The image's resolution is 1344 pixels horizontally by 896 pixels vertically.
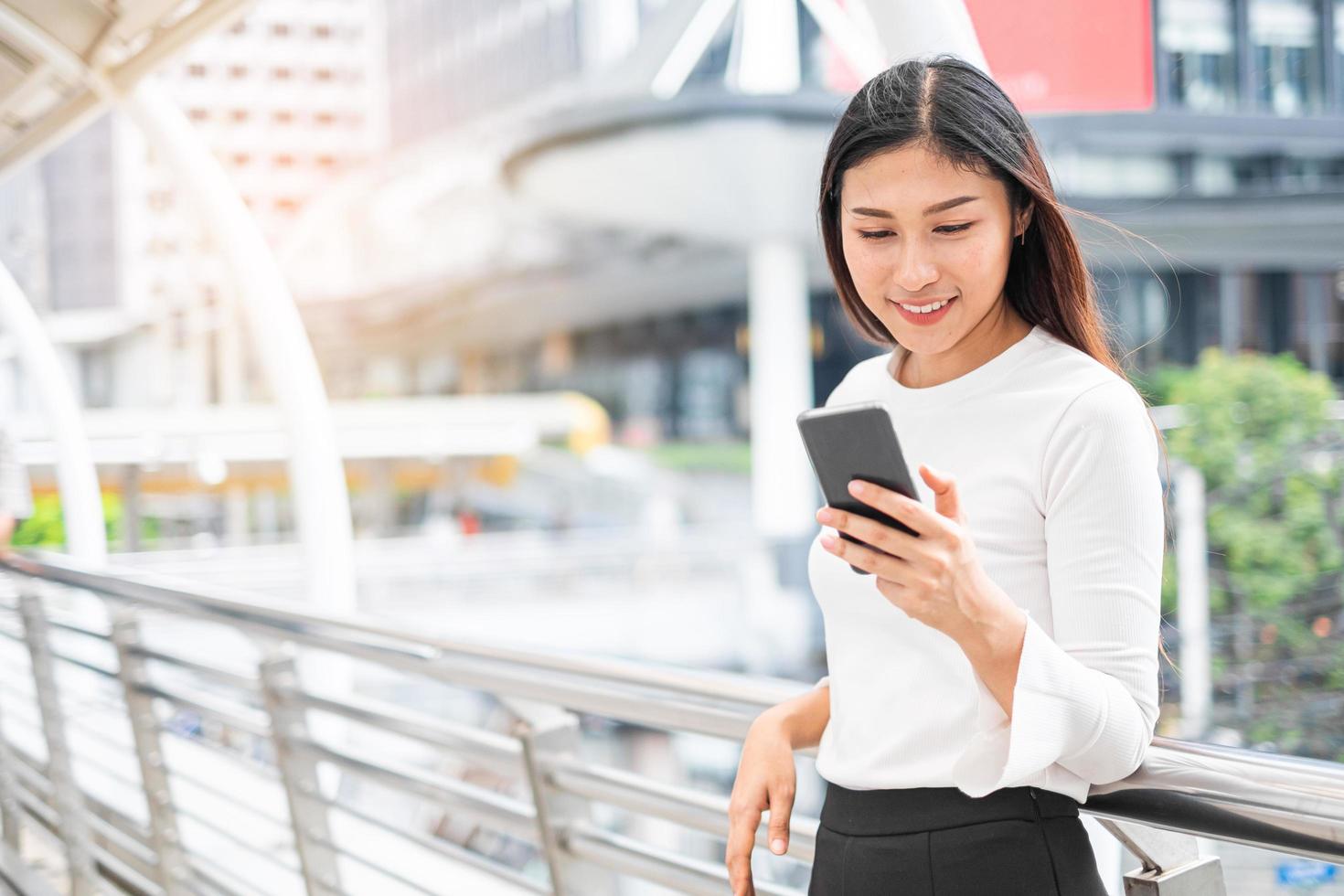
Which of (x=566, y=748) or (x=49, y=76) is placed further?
(x=49, y=76)

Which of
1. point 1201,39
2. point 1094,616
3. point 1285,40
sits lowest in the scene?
point 1094,616

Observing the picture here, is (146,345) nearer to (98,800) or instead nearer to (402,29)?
(402,29)

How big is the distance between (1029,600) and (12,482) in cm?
407

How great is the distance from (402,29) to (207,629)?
110ft

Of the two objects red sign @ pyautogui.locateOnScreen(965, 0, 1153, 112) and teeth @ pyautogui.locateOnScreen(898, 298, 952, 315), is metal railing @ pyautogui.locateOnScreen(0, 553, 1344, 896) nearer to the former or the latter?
teeth @ pyautogui.locateOnScreen(898, 298, 952, 315)

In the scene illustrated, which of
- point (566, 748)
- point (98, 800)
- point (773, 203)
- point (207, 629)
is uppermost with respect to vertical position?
point (773, 203)

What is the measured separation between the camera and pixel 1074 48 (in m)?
3.66

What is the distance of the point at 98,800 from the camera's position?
3.10 metres

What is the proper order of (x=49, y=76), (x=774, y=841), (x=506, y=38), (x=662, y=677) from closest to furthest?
(x=774, y=841), (x=662, y=677), (x=49, y=76), (x=506, y=38)

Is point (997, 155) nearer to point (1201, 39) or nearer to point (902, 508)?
point (902, 508)

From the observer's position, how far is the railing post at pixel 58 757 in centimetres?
276

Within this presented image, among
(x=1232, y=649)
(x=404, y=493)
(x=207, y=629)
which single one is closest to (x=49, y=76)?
(x=207, y=629)

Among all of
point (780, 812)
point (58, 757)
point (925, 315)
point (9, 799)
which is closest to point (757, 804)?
point (780, 812)

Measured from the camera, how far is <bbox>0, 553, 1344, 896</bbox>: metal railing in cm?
85
